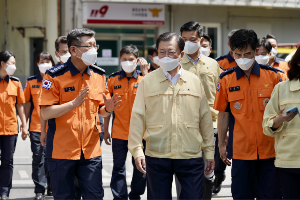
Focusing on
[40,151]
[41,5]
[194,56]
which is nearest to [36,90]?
[40,151]

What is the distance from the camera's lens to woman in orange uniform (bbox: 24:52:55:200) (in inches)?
276

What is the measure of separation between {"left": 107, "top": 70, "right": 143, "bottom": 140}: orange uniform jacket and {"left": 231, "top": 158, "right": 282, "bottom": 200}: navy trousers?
221cm

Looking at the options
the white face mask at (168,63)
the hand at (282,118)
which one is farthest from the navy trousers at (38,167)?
the hand at (282,118)

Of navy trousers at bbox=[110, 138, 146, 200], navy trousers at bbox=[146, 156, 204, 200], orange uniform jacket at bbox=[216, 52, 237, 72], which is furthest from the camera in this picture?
orange uniform jacket at bbox=[216, 52, 237, 72]

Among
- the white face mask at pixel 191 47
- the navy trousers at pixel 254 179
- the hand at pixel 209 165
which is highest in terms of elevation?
the white face mask at pixel 191 47

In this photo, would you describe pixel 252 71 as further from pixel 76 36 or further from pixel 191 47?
pixel 76 36

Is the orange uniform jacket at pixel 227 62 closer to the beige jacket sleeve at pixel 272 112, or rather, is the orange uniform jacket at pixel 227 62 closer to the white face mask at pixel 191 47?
the white face mask at pixel 191 47

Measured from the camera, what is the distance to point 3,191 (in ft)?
22.1

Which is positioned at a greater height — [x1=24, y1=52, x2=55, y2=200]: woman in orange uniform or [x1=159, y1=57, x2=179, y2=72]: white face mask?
[x1=159, y1=57, x2=179, y2=72]: white face mask

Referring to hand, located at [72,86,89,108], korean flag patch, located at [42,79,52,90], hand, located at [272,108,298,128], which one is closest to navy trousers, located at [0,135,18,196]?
korean flag patch, located at [42,79,52,90]

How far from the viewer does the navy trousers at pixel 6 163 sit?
6.79m

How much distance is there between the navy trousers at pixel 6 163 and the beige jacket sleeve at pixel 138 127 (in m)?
3.37

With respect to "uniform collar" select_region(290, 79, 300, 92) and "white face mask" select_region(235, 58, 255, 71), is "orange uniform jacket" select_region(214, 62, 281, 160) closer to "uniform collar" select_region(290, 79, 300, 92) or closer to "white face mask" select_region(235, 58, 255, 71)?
"white face mask" select_region(235, 58, 255, 71)

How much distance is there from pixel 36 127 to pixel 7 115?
21.0 inches
